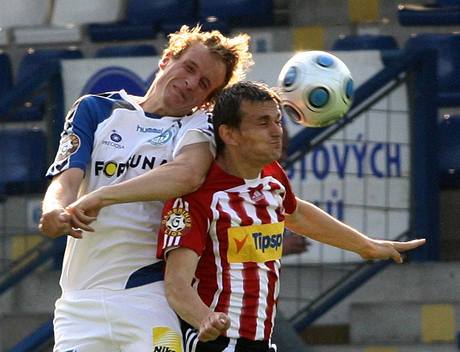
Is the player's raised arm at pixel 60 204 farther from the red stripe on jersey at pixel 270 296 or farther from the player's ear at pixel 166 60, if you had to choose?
the red stripe on jersey at pixel 270 296

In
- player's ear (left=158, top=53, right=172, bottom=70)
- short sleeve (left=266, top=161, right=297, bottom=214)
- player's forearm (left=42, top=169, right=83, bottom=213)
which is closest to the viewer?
player's forearm (left=42, top=169, right=83, bottom=213)

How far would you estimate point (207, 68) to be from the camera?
4.75m

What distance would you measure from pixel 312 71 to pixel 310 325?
9.33ft

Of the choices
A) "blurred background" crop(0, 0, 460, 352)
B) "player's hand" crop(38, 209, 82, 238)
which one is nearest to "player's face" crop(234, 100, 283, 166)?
"player's hand" crop(38, 209, 82, 238)

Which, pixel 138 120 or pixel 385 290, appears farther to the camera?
pixel 385 290

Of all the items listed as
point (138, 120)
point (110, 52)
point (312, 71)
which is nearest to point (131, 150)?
point (138, 120)

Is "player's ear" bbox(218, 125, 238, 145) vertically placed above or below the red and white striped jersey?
above

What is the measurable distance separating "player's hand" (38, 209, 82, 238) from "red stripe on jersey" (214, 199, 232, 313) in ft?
1.62

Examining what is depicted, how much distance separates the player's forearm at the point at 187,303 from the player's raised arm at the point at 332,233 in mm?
637

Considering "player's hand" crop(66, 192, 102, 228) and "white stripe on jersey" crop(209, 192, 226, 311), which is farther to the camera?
"white stripe on jersey" crop(209, 192, 226, 311)

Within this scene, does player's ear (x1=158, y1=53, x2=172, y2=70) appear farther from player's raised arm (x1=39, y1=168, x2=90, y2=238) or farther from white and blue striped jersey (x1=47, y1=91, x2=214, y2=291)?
player's raised arm (x1=39, y1=168, x2=90, y2=238)

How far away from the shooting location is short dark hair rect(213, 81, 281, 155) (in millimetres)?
4531

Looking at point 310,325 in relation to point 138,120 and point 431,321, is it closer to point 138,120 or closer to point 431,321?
point 431,321

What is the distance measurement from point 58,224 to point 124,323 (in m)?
0.53
